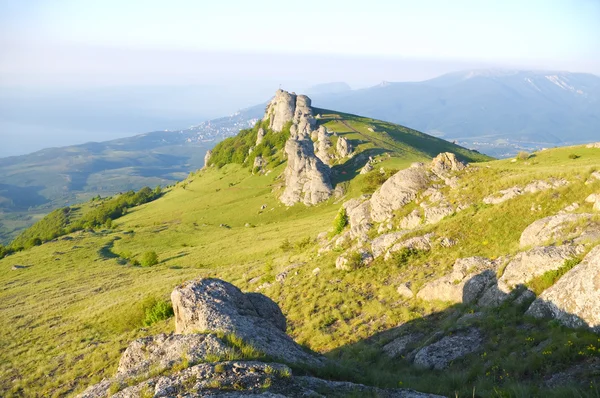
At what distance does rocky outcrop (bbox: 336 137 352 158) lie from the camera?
122562mm

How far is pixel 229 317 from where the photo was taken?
14.2 m

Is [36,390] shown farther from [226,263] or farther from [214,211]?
[214,211]

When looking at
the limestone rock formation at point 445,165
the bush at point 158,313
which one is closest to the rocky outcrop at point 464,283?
the limestone rock formation at point 445,165

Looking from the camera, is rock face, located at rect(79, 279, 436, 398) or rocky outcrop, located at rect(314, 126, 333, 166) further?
rocky outcrop, located at rect(314, 126, 333, 166)

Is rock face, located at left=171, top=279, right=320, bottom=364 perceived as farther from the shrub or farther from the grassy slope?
the shrub

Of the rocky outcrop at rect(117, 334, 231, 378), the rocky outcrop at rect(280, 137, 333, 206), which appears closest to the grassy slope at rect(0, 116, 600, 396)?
the rocky outcrop at rect(117, 334, 231, 378)

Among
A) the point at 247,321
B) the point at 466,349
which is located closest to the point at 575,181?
the point at 466,349

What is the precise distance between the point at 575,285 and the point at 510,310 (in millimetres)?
3009

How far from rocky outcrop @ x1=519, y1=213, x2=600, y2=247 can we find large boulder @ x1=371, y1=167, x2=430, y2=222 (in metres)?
14.1

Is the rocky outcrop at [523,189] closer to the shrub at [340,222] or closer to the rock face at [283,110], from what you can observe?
the shrub at [340,222]

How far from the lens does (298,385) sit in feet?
32.6

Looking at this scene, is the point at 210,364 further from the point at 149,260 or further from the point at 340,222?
the point at 149,260

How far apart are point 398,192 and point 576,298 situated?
79.3 ft

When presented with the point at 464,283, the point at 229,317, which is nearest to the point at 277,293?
the point at 464,283
